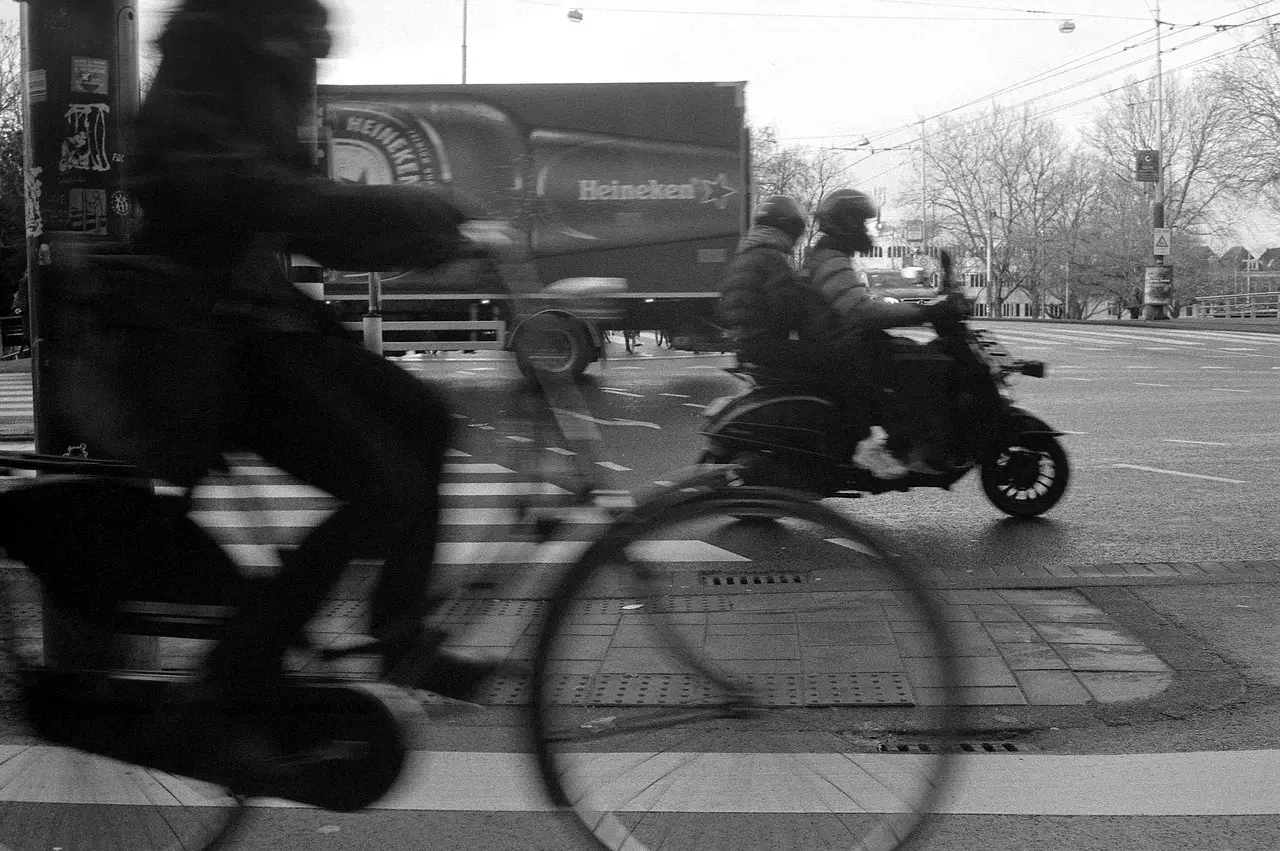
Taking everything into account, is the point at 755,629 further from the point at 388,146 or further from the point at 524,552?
the point at 388,146

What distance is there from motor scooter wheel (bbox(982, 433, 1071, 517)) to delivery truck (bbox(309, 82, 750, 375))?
9811 mm

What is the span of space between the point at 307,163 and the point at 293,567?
Answer: 0.74m

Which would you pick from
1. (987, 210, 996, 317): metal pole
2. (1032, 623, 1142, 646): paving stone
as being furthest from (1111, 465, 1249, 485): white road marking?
(987, 210, 996, 317): metal pole

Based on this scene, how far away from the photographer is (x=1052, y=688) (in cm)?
424

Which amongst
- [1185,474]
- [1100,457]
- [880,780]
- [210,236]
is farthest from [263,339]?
[1100,457]

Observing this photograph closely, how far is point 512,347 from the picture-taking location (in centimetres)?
261

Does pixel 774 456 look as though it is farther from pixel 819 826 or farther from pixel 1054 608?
pixel 819 826

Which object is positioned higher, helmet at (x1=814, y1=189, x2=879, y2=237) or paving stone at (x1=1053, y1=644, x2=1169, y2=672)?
helmet at (x1=814, y1=189, x2=879, y2=237)

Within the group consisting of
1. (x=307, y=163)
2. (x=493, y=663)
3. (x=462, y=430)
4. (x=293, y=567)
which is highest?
(x=307, y=163)

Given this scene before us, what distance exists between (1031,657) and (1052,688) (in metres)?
0.36

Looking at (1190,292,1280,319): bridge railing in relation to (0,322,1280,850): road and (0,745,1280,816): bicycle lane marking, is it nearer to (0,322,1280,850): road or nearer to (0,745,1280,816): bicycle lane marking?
(0,322,1280,850): road

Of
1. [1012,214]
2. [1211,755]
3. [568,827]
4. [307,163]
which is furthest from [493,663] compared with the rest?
[1012,214]

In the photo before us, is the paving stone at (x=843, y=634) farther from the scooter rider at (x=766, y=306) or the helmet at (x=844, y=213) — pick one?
the helmet at (x=844, y=213)

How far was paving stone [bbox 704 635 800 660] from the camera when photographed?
2578 mm
